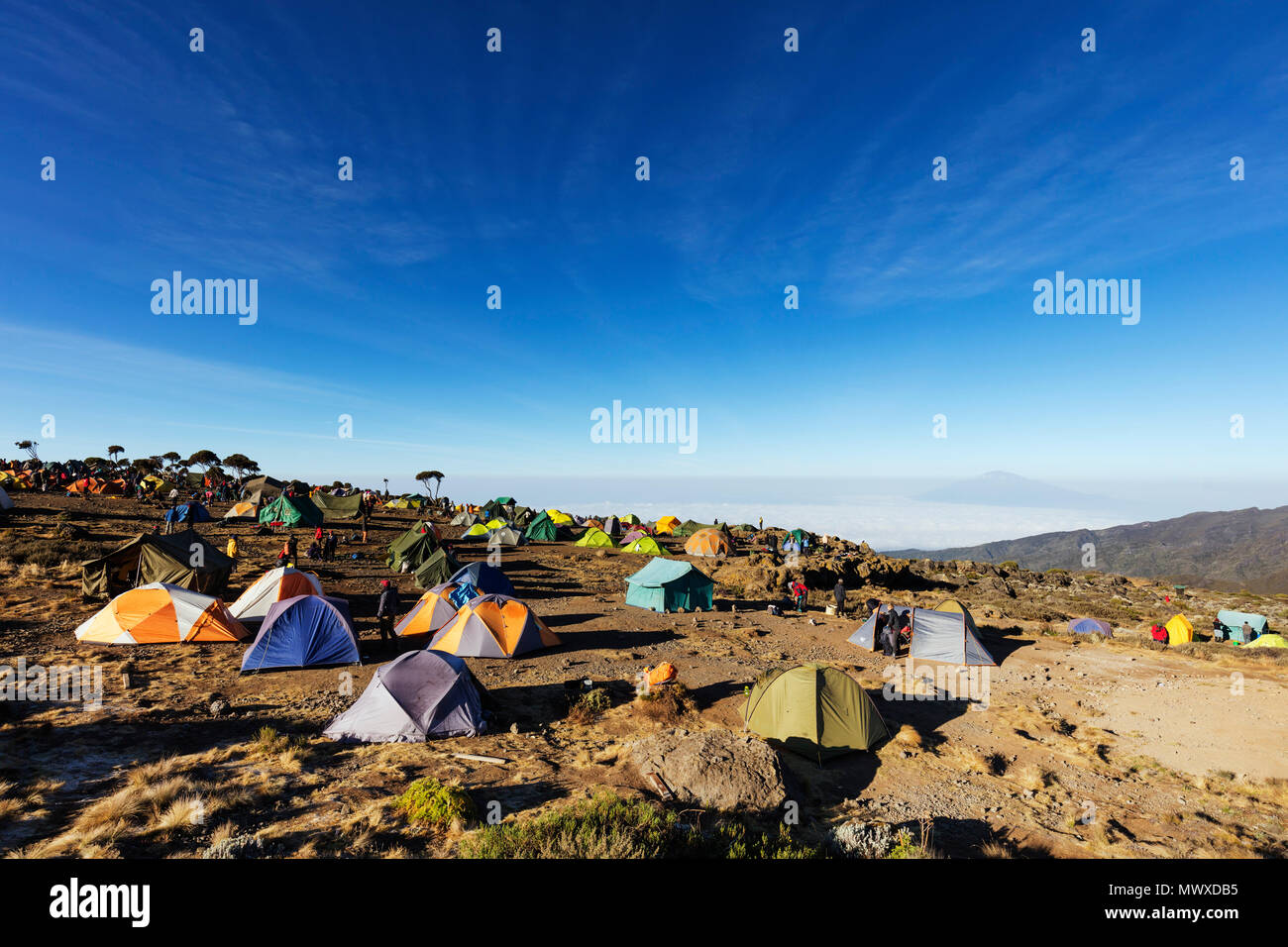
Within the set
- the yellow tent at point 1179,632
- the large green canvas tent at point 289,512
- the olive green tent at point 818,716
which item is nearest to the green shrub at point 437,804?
the olive green tent at point 818,716

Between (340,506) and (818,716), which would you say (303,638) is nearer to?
(818,716)

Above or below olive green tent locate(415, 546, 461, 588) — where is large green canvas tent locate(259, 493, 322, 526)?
above

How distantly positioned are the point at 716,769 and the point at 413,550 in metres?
22.9

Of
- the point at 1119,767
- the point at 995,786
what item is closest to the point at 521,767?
the point at 995,786

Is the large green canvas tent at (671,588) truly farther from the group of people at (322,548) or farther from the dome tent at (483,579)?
the group of people at (322,548)

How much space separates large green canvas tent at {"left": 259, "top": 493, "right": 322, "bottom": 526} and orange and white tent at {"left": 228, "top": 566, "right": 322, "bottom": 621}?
891 inches

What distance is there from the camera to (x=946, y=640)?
17219mm

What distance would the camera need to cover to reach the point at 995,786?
995 centimetres

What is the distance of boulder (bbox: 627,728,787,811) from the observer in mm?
8414

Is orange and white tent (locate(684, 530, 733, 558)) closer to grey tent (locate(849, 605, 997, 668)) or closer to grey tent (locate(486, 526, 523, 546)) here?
grey tent (locate(486, 526, 523, 546))

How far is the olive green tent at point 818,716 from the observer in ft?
35.6

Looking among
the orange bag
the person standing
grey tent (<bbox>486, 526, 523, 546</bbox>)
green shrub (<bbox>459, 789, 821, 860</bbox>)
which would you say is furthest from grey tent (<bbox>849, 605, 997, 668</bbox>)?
grey tent (<bbox>486, 526, 523, 546</bbox>)
